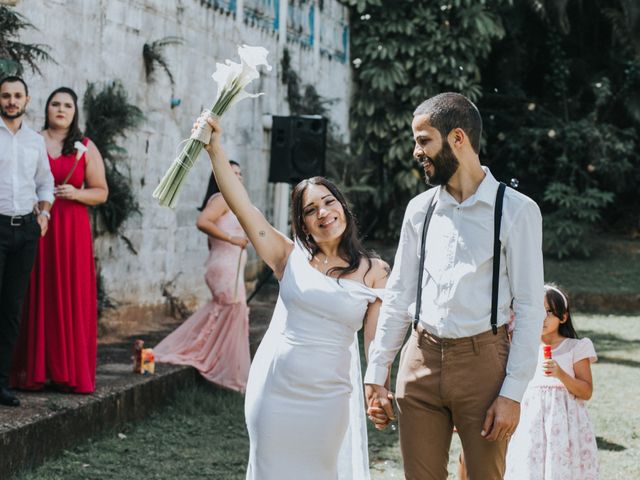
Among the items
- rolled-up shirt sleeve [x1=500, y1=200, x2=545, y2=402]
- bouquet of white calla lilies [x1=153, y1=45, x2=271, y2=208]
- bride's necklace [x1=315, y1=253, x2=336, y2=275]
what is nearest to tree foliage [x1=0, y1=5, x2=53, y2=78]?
bouquet of white calla lilies [x1=153, y1=45, x2=271, y2=208]

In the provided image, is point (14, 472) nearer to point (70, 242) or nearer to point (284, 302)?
point (70, 242)

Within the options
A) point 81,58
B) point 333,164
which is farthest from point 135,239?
point 333,164

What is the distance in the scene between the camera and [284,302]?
4.05 m

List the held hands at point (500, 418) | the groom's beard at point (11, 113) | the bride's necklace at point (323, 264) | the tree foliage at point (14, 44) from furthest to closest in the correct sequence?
the tree foliage at point (14, 44) < the groom's beard at point (11, 113) < the bride's necklace at point (323, 264) < the held hands at point (500, 418)

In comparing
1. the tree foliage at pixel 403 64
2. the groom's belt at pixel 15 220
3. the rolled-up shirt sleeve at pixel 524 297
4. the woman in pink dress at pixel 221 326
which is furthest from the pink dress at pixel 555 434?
the tree foliage at pixel 403 64

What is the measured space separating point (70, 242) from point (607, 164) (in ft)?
41.0

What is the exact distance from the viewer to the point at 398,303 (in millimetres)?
3791

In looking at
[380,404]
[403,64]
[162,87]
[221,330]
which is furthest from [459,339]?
[403,64]

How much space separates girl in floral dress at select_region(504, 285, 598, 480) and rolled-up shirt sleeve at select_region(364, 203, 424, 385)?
56.1 inches

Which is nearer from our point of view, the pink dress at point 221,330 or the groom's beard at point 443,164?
the groom's beard at point 443,164

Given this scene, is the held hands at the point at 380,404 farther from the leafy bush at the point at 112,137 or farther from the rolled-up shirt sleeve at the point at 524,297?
the leafy bush at the point at 112,137

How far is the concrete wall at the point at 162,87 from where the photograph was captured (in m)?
8.62

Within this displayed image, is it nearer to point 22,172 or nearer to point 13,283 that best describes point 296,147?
point 22,172

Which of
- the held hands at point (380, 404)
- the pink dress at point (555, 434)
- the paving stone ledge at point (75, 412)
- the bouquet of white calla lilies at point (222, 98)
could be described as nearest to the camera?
the held hands at point (380, 404)
